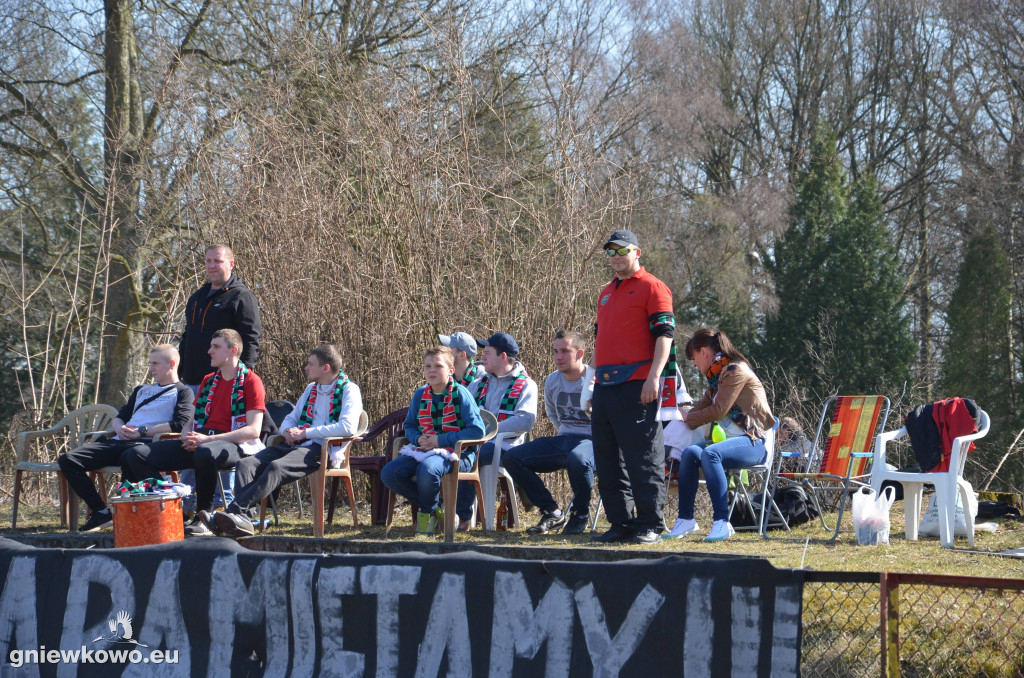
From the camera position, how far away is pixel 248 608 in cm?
369

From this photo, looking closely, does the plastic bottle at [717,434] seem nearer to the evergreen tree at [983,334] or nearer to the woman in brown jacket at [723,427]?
the woman in brown jacket at [723,427]

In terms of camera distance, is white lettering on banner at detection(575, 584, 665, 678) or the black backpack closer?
white lettering on banner at detection(575, 584, 665, 678)

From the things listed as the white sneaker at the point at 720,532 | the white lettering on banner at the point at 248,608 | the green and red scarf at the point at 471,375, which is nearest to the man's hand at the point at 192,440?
the green and red scarf at the point at 471,375

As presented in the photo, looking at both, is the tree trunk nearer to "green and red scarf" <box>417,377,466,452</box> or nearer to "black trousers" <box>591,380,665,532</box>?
"green and red scarf" <box>417,377,466,452</box>

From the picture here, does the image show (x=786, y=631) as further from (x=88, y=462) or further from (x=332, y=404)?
(x=88, y=462)

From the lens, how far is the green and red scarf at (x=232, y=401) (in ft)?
22.6

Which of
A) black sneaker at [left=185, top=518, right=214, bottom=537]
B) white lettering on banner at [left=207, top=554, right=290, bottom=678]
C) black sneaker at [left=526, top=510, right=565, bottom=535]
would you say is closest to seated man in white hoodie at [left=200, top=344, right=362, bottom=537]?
black sneaker at [left=185, top=518, right=214, bottom=537]

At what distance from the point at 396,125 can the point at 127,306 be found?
8059 millimetres

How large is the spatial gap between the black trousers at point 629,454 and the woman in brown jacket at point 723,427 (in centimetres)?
33

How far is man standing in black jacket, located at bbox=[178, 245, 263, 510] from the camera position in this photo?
7.21 metres

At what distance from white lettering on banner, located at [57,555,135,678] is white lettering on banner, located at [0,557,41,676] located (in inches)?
5.4

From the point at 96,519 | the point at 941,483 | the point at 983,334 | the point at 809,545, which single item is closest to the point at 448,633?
the point at 809,545

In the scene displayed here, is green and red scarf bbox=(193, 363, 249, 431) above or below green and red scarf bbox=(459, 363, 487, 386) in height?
below

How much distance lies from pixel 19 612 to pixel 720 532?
150 inches
